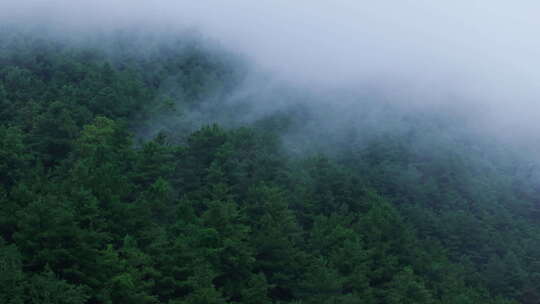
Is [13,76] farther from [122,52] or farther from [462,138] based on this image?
[462,138]

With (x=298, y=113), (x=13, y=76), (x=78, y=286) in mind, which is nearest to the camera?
(x=78, y=286)

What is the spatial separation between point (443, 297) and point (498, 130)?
59683 millimetres

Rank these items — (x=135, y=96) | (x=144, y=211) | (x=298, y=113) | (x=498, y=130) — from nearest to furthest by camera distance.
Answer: (x=144, y=211) < (x=135, y=96) < (x=298, y=113) < (x=498, y=130)

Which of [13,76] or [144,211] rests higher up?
[13,76]

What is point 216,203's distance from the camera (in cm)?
3397

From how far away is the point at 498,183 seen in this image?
2665 inches

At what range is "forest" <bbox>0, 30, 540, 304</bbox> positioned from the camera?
89.5 ft

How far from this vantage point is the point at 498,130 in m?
92.8

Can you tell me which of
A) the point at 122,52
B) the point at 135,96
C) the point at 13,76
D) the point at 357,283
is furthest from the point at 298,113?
the point at 357,283

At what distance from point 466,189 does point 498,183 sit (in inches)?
268

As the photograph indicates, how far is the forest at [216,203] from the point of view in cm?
2728

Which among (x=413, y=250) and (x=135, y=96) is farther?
(x=135, y=96)

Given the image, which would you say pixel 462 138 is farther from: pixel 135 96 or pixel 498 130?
pixel 135 96

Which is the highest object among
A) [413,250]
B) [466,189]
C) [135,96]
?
[135,96]
